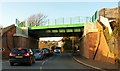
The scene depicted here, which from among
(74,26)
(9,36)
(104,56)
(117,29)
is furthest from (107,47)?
(74,26)

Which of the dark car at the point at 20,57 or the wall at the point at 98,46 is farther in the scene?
the wall at the point at 98,46

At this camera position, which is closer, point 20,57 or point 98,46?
point 20,57

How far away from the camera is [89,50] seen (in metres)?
42.8

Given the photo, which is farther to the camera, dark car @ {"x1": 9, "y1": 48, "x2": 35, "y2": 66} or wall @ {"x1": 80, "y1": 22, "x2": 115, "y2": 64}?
wall @ {"x1": 80, "y1": 22, "x2": 115, "y2": 64}

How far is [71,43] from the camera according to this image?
10819cm

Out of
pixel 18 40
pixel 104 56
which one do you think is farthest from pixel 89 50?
pixel 18 40

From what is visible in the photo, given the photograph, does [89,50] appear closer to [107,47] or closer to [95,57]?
[95,57]

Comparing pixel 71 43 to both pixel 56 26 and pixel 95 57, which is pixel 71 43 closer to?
pixel 56 26

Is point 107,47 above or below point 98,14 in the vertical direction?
below

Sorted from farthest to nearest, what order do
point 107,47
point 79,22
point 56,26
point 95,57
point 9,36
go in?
point 56,26 < point 79,22 < point 9,36 < point 95,57 < point 107,47

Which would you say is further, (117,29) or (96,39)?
(96,39)

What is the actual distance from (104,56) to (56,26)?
27.7m

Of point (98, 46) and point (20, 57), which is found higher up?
point (98, 46)

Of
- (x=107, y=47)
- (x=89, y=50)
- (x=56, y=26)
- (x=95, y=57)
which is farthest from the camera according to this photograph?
(x=56, y=26)
